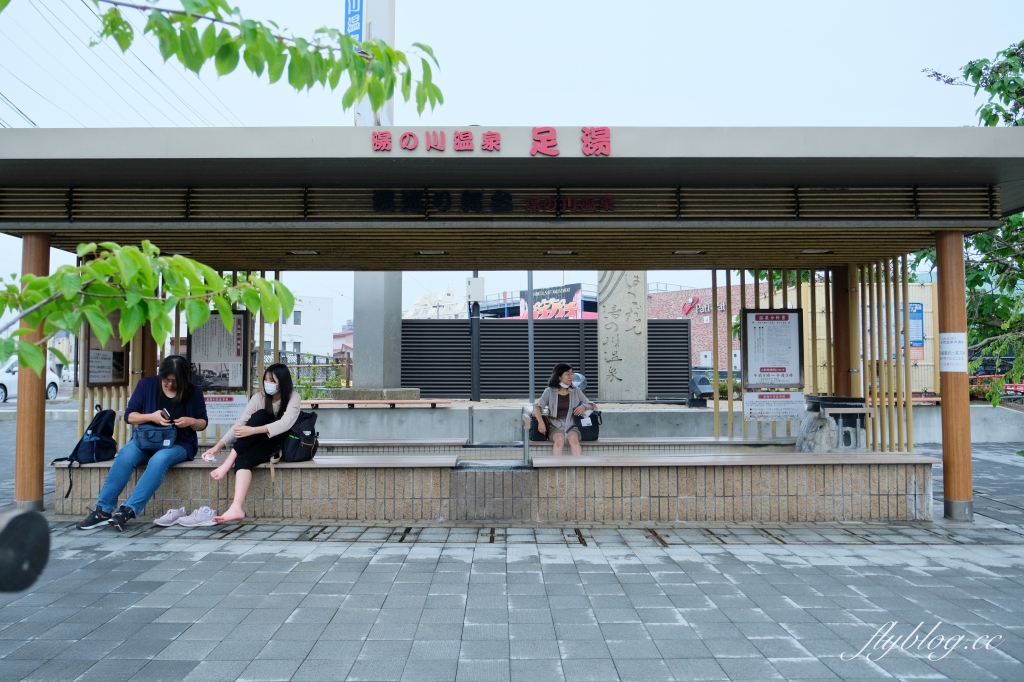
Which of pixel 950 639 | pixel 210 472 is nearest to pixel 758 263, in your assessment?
pixel 950 639

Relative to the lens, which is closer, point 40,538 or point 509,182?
point 40,538

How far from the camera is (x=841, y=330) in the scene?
9.29m

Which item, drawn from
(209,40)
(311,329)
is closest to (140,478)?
(209,40)

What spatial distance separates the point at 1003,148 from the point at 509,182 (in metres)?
4.15

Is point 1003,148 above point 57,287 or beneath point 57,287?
above

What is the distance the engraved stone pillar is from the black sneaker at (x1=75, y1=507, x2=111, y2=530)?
1393cm

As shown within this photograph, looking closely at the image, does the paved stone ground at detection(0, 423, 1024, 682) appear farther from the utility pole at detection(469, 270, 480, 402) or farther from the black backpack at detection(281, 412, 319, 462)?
the utility pole at detection(469, 270, 480, 402)

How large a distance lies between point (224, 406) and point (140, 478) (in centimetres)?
235

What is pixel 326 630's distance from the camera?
12.9 ft

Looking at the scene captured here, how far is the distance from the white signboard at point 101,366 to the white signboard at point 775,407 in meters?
Result: 7.65

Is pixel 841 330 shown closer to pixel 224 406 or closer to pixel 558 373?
pixel 558 373

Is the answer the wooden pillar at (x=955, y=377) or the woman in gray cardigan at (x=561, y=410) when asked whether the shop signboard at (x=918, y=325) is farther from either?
the woman in gray cardigan at (x=561, y=410)

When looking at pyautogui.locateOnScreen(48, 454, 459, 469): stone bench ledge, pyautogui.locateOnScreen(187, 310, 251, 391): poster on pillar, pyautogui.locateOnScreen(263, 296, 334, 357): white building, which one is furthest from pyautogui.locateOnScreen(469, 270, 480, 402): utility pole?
pyautogui.locateOnScreen(263, 296, 334, 357): white building

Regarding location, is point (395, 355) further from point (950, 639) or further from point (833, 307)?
point (950, 639)
